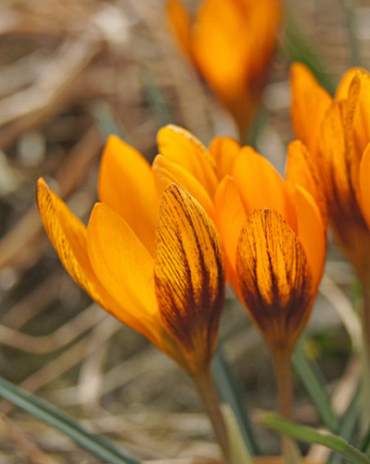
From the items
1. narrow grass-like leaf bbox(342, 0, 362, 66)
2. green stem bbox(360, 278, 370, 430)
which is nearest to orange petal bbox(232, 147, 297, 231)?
green stem bbox(360, 278, 370, 430)

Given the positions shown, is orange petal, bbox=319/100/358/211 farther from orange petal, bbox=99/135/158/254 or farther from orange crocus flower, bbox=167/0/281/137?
orange crocus flower, bbox=167/0/281/137

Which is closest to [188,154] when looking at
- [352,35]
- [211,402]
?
[211,402]

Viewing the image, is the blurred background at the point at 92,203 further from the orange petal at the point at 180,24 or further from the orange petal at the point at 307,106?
the orange petal at the point at 307,106

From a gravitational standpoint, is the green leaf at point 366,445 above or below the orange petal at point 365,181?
below

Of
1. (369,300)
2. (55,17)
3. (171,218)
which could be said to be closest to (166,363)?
(369,300)

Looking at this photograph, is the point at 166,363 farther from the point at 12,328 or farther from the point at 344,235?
the point at 344,235

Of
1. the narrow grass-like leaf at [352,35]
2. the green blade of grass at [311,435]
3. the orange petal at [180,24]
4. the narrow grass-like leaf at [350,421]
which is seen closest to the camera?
the green blade of grass at [311,435]

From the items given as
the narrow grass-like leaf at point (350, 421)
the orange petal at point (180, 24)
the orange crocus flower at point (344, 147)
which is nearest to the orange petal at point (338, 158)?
the orange crocus flower at point (344, 147)

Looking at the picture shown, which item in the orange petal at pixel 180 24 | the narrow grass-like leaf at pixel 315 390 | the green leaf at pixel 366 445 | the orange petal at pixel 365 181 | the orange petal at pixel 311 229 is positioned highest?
the orange petal at pixel 180 24
